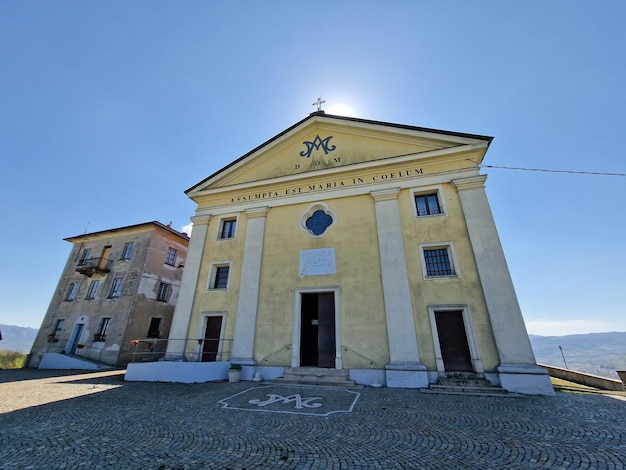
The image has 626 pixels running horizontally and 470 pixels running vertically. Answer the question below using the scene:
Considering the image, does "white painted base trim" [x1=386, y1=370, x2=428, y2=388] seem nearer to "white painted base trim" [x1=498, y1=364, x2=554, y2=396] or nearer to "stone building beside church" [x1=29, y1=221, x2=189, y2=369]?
"white painted base trim" [x1=498, y1=364, x2=554, y2=396]

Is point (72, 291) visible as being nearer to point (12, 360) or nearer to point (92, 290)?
point (92, 290)

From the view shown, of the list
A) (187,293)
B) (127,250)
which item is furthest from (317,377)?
(127,250)

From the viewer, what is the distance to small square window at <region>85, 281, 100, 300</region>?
21594 millimetres

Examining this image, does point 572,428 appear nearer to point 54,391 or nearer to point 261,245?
point 261,245

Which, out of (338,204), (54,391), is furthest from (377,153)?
(54,391)

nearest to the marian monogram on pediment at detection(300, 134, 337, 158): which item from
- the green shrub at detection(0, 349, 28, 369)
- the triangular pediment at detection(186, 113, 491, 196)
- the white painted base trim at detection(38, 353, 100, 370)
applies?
the triangular pediment at detection(186, 113, 491, 196)

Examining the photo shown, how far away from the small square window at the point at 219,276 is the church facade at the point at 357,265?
0.06 meters

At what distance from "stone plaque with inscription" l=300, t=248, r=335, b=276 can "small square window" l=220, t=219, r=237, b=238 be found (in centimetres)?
480

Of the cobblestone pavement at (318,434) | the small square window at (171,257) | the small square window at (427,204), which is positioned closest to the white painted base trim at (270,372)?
the cobblestone pavement at (318,434)

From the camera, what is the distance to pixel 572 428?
5.29 metres

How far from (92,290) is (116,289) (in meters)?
2.95

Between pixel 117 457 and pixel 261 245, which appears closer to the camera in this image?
pixel 117 457

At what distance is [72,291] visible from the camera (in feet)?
75.2

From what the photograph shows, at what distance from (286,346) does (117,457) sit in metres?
7.94
